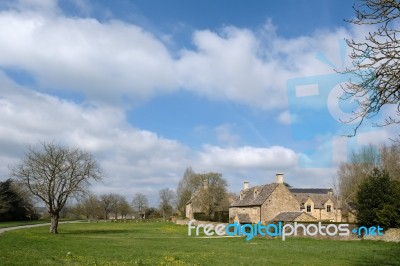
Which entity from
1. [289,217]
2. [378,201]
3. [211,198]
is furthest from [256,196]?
[378,201]

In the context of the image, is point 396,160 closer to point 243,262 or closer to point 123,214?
point 243,262

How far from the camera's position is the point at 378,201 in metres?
35.1

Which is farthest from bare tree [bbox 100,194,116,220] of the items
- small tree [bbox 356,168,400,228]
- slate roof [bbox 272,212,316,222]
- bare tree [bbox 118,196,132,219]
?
small tree [bbox 356,168,400,228]

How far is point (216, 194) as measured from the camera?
77625 millimetres

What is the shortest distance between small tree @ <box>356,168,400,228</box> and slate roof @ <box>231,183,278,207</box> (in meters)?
20.0

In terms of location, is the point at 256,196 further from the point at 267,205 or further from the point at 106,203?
the point at 106,203

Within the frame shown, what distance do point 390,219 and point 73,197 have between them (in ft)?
99.6

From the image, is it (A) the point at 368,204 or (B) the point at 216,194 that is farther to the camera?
(B) the point at 216,194

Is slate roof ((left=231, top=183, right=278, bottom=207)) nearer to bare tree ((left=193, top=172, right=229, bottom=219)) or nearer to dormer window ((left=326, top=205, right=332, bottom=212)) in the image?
bare tree ((left=193, top=172, right=229, bottom=219))

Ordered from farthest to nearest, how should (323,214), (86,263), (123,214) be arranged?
(123,214) → (323,214) → (86,263)

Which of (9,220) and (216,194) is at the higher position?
(216,194)

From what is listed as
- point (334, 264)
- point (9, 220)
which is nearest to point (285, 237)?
point (334, 264)

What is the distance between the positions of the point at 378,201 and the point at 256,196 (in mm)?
25655

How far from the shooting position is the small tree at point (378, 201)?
3359 centimetres
